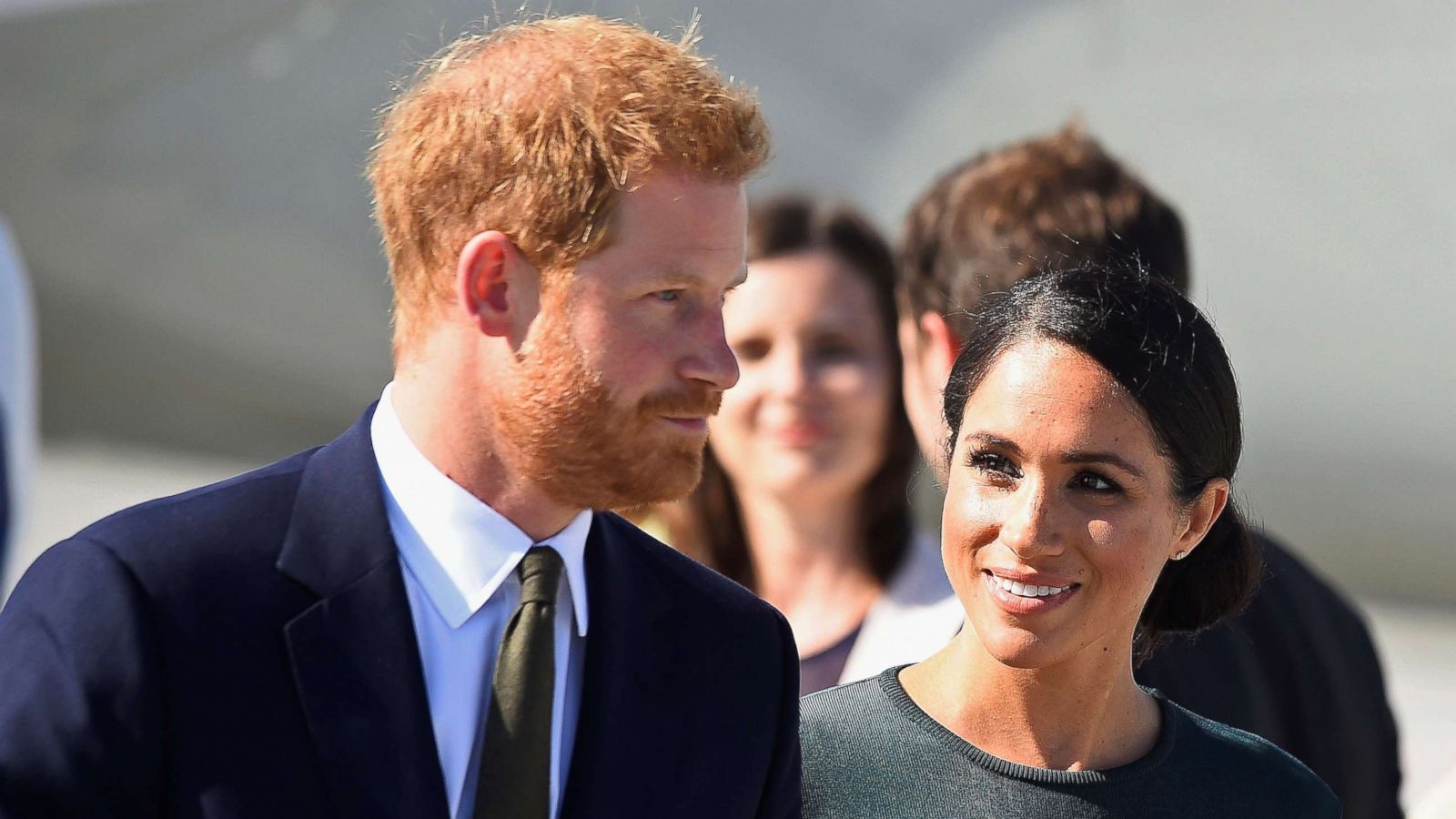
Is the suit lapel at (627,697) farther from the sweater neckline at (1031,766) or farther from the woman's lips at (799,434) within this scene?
the woman's lips at (799,434)

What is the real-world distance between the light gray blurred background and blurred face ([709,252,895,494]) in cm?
402

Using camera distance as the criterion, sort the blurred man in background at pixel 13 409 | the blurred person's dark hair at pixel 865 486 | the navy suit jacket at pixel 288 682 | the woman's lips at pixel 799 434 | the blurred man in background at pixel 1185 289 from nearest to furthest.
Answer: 1. the navy suit jacket at pixel 288 682
2. the blurred man in background at pixel 1185 289
3. the woman's lips at pixel 799 434
4. the blurred person's dark hair at pixel 865 486
5. the blurred man in background at pixel 13 409

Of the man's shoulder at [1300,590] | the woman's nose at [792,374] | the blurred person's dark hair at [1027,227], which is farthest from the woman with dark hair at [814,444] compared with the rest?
the man's shoulder at [1300,590]

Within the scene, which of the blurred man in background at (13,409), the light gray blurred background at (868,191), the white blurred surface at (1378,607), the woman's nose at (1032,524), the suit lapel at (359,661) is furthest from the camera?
the light gray blurred background at (868,191)

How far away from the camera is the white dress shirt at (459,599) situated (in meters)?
1.91

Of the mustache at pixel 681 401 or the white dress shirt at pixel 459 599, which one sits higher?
the mustache at pixel 681 401

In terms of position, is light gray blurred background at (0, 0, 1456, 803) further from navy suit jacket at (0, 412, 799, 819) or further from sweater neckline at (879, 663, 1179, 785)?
Answer: navy suit jacket at (0, 412, 799, 819)

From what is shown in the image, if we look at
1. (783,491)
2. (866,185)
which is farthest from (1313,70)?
(783,491)

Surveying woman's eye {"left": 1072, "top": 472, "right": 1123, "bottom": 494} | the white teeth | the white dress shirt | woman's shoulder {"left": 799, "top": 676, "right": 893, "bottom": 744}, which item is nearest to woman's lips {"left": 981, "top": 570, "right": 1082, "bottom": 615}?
the white teeth

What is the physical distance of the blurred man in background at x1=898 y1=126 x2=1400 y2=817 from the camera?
9.19 feet

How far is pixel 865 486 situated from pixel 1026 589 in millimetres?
1676

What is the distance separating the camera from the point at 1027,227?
2.95m

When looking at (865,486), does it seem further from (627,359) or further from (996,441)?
(627,359)

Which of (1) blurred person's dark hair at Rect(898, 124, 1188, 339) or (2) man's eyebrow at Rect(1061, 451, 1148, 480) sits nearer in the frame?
(2) man's eyebrow at Rect(1061, 451, 1148, 480)
